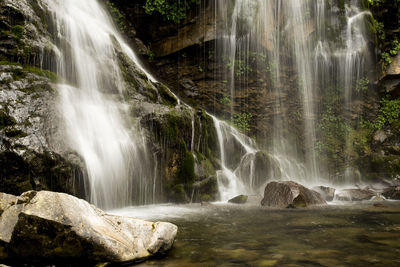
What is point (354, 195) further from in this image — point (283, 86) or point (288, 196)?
point (283, 86)

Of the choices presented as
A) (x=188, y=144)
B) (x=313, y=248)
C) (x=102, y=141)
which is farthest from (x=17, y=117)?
(x=313, y=248)

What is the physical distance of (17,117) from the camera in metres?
6.81

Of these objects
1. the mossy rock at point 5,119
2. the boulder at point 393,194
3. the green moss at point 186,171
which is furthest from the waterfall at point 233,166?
the mossy rock at point 5,119

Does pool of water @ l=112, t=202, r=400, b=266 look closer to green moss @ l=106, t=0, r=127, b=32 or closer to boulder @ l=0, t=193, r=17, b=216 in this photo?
boulder @ l=0, t=193, r=17, b=216

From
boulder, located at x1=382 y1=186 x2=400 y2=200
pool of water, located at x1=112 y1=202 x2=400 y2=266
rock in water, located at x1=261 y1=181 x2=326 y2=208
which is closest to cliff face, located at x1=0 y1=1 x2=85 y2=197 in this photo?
pool of water, located at x1=112 y1=202 x2=400 y2=266

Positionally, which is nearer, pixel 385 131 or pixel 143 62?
pixel 143 62

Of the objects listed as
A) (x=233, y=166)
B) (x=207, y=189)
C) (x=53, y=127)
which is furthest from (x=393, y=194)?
(x=53, y=127)

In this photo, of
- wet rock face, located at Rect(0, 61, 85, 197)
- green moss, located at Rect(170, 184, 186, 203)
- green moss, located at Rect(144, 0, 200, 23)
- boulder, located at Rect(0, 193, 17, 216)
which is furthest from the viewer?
green moss, located at Rect(144, 0, 200, 23)

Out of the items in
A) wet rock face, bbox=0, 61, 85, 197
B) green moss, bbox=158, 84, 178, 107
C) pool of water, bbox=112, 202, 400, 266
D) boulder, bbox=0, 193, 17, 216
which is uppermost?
green moss, bbox=158, 84, 178, 107

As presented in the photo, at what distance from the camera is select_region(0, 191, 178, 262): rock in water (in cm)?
349

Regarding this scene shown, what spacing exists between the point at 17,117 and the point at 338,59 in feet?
57.9

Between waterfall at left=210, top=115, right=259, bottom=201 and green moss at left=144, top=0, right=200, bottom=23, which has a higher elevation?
green moss at left=144, top=0, right=200, bottom=23

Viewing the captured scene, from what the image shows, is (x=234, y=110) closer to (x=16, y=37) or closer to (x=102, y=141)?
(x=102, y=141)

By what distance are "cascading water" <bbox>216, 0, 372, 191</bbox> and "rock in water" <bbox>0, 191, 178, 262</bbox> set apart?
14285 mm
